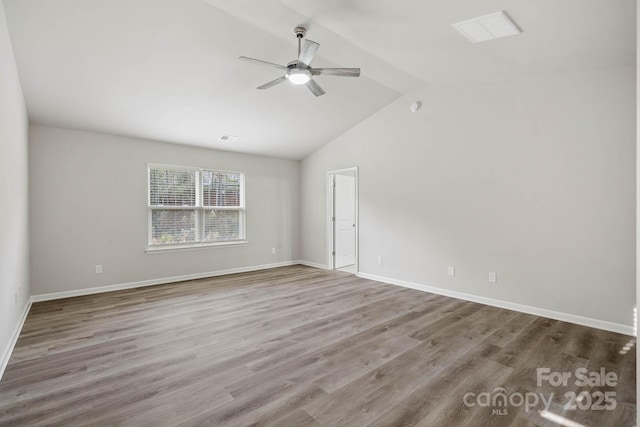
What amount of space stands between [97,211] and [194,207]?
148 centimetres

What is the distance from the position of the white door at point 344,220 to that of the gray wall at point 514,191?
1.02 m

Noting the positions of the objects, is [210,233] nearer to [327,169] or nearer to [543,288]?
[327,169]

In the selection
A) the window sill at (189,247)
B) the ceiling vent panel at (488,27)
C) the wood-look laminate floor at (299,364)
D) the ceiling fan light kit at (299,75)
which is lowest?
the wood-look laminate floor at (299,364)

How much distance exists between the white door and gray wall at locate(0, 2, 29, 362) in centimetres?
487

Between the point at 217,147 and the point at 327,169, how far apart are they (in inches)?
87.5

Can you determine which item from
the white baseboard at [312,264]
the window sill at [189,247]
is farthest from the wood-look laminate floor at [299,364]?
the white baseboard at [312,264]

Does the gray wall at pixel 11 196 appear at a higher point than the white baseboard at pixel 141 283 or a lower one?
higher

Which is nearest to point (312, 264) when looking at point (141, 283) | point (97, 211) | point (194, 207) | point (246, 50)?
point (194, 207)

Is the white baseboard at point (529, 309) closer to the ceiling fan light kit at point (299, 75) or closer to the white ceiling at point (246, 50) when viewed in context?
the white ceiling at point (246, 50)

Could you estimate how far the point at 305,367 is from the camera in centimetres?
264

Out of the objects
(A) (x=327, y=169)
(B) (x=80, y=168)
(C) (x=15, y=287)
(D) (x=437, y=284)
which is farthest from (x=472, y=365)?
(B) (x=80, y=168)

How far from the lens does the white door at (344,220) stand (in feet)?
22.6

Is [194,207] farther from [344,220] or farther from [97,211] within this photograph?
[344,220]

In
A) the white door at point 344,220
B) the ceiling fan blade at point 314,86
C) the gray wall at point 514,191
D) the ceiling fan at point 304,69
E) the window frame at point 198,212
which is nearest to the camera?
the ceiling fan at point 304,69
